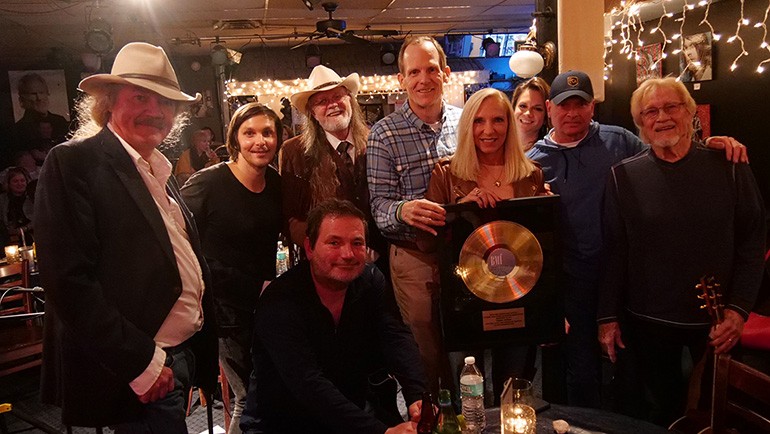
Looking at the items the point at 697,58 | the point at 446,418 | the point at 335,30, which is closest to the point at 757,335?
the point at 446,418

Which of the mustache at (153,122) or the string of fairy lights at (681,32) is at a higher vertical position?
the string of fairy lights at (681,32)

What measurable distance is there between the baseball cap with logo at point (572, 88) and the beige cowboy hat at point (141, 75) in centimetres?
162

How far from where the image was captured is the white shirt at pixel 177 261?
1981 millimetres

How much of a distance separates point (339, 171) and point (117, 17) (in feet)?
19.8

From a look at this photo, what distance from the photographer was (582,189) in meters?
2.63

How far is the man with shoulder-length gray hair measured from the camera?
2.35 meters

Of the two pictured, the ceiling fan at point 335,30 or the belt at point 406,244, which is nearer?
the belt at point 406,244

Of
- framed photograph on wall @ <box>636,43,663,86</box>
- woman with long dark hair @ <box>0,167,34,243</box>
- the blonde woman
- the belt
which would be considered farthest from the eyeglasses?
woman with long dark hair @ <box>0,167,34,243</box>

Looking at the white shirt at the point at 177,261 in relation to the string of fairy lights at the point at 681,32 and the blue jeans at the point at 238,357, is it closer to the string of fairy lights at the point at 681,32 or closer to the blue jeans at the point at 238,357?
the blue jeans at the point at 238,357

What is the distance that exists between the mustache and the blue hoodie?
5.47 ft

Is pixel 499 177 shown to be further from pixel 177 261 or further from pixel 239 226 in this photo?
pixel 177 261

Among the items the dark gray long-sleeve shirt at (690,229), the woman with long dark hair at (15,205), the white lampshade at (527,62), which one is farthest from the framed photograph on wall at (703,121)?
the woman with long dark hair at (15,205)

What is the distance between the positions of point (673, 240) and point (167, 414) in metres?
2.04

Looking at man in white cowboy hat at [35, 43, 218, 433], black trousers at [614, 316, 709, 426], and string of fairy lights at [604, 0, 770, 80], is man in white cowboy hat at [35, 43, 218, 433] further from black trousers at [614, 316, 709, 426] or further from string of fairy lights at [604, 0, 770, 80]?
string of fairy lights at [604, 0, 770, 80]
